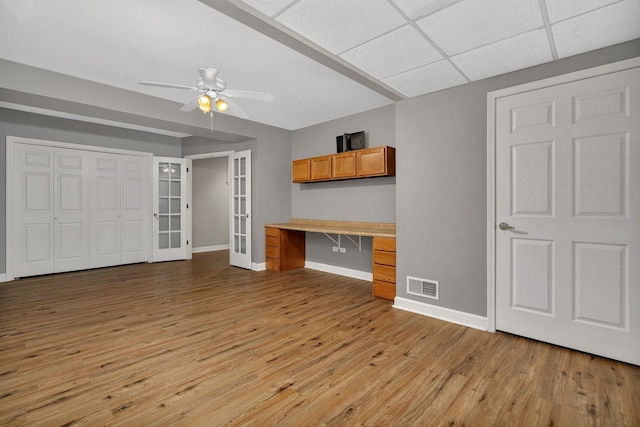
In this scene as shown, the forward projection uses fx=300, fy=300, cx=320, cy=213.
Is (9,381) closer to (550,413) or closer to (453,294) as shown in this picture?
(550,413)

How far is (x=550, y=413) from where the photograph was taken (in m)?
1.70

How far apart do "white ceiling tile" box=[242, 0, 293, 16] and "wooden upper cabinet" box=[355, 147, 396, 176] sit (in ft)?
8.09

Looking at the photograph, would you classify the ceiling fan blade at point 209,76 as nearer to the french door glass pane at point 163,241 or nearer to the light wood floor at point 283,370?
the light wood floor at point 283,370

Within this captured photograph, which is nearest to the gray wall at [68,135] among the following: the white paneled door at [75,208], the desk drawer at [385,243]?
the white paneled door at [75,208]

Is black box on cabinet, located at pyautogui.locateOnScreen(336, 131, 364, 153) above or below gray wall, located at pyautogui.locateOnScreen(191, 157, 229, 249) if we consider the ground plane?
above

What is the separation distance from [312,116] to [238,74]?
1.77m

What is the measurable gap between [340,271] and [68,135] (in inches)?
205

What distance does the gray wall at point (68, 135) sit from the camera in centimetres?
453

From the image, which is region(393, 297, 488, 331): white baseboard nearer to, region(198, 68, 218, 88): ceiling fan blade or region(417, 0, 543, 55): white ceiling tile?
region(417, 0, 543, 55): white ceiling tile

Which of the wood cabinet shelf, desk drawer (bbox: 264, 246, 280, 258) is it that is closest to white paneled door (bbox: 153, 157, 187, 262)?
desk drawer (bbox: 264, 246, 280, 258)

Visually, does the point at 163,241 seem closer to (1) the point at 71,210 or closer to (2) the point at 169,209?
(2) the point at 169,209

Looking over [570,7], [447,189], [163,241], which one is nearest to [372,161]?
[447,189]

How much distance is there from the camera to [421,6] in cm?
184

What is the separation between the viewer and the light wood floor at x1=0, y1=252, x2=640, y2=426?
1691 millimetres
